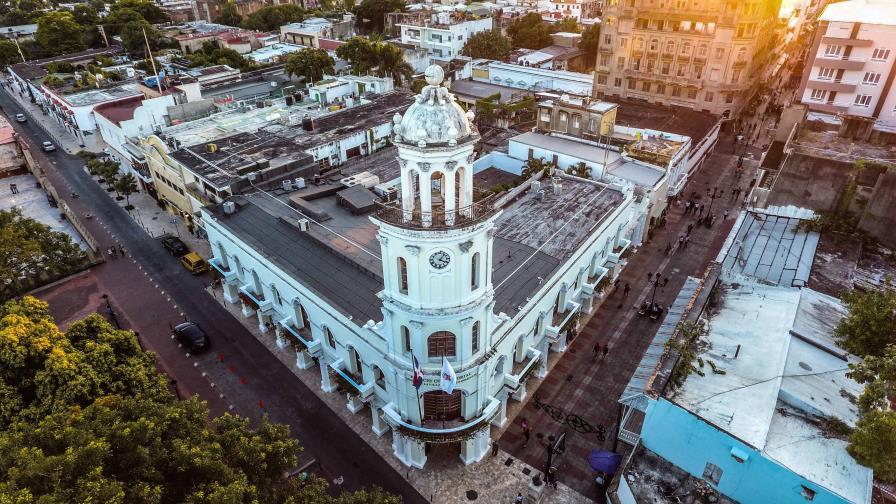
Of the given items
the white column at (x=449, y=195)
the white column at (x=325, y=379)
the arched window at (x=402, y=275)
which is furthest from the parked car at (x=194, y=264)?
the white column at (x=449, y=195)

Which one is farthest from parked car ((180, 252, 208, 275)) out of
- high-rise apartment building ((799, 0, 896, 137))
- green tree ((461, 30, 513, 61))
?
green tree ((461, 30, 513, 61))

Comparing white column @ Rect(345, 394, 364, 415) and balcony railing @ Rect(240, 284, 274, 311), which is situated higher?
balcony railing @ Rect(240, 284, 274, 311)

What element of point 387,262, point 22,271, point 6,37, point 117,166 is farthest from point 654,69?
point 6,37

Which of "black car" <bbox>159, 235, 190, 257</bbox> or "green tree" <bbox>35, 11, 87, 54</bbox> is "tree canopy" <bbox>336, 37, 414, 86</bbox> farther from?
"green tree" <bbox>35, 11, 87, 54</bbox>

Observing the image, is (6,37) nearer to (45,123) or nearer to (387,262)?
(45,123)

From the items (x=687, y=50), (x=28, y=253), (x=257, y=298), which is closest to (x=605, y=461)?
(x=257, y=298)

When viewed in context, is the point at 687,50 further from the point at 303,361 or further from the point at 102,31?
the point at 102,31
